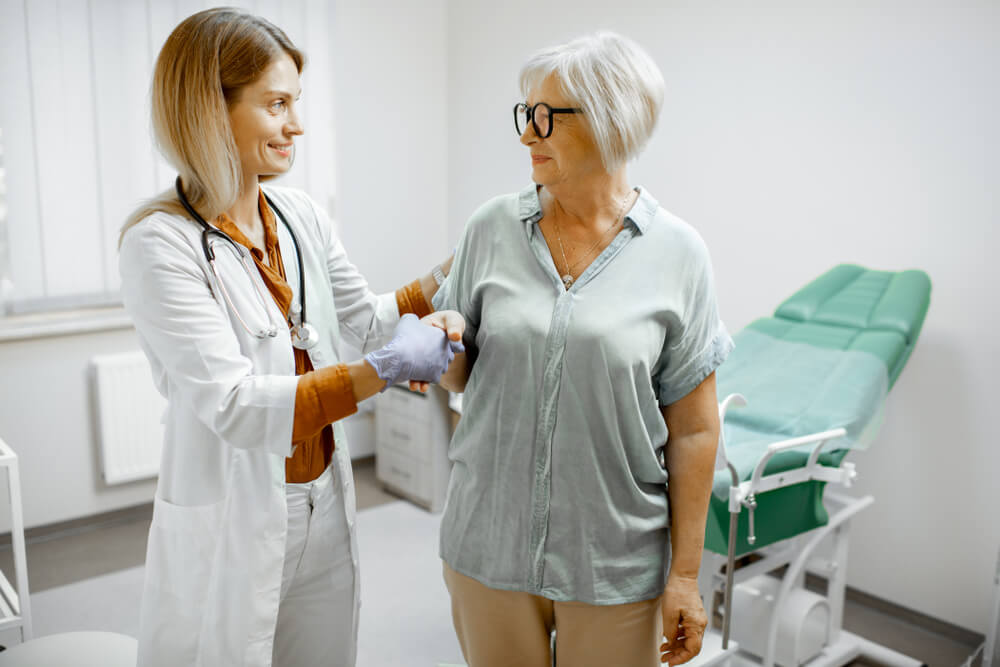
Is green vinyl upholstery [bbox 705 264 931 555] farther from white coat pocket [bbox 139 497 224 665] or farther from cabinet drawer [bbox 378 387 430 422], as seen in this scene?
cabinet drawer [bbox 378 387 430 422]

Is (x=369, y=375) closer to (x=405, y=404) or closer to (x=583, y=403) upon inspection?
(x=583, y=403)

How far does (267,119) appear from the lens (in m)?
1.29

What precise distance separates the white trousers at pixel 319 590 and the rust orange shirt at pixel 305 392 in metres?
0.03

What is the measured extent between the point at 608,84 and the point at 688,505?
63 cm

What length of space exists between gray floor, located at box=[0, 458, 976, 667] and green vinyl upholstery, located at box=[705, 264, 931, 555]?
73 cm

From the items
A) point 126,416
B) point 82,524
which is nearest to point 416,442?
point 126,416

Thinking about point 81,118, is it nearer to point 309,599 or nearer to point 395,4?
point 395,4

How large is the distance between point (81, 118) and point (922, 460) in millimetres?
3113

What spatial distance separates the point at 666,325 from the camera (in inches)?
47.2

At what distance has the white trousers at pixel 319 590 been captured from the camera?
1.36 metres

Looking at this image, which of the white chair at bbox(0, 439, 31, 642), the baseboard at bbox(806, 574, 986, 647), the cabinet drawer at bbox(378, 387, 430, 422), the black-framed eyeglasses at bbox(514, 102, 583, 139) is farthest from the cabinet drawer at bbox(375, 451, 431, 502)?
the black-framed eyeglasses at bbox(514, 102, 583, 139)

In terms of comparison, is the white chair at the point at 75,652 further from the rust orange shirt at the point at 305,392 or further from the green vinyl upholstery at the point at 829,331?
the green vinyl upholstery at the point at 829,331

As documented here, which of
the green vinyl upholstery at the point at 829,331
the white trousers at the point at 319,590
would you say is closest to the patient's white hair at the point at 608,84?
the white trousers at the point at 319,590

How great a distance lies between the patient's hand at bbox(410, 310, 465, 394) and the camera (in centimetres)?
124
